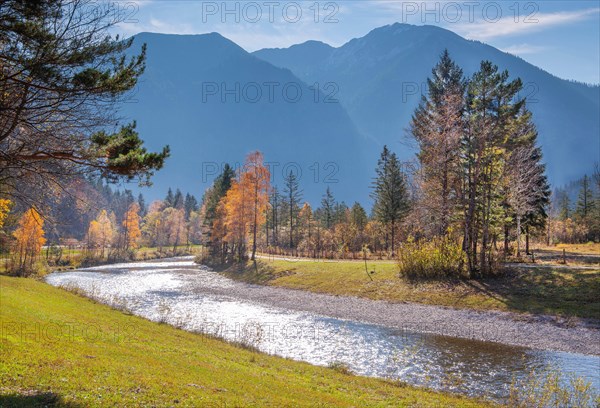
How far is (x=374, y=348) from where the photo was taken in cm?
2114

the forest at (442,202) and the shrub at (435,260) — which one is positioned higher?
the forest at (442,202)

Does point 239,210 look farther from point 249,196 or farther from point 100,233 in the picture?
point 100,233

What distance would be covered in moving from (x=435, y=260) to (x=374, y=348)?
16.0 m

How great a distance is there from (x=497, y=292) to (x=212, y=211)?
55860 millimetres

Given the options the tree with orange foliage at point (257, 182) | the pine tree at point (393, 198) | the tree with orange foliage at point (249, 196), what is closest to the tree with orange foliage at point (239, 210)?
the tree with orange foliage at point (249, 196)

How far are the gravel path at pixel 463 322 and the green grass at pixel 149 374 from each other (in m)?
10.9

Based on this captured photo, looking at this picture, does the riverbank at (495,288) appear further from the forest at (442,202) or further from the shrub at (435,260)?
the forest at (442,202)

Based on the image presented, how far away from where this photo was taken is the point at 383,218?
5844 cm

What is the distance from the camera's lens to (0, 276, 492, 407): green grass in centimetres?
993

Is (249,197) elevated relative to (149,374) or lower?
elevated

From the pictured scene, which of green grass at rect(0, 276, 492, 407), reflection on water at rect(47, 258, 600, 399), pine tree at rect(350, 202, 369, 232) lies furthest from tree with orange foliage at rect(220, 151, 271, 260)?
green grass at rect(0, 276, 492, 407)

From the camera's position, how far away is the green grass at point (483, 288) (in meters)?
25.8

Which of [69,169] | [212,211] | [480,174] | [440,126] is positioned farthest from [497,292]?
[212,211]

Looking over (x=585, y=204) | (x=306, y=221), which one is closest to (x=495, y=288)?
(x=306, y=221)
